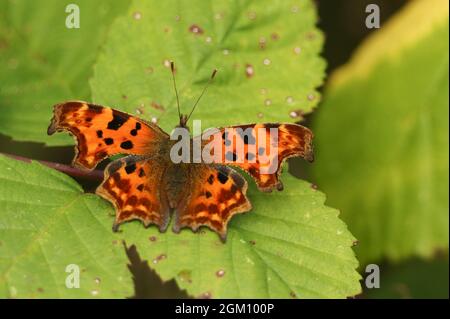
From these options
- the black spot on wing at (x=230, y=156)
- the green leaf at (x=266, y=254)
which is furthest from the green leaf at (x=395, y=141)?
the black spot on wing at (x=230, y=156)

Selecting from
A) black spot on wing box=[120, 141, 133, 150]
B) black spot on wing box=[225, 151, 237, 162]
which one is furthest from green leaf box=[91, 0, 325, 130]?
black spot on wing box=[225, 151, 237, 162]

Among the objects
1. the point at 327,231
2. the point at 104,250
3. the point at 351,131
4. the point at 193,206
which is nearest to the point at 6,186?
the point at 104,250

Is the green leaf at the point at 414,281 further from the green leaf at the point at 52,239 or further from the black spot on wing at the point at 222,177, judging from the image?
the green leaf at the point at 52,239

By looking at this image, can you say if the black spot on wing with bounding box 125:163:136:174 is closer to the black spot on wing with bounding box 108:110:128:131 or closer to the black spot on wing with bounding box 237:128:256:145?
the black spot on wing with bounding box 108:110:128:131

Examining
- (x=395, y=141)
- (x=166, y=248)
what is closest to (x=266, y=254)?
(x=166, y=248)
